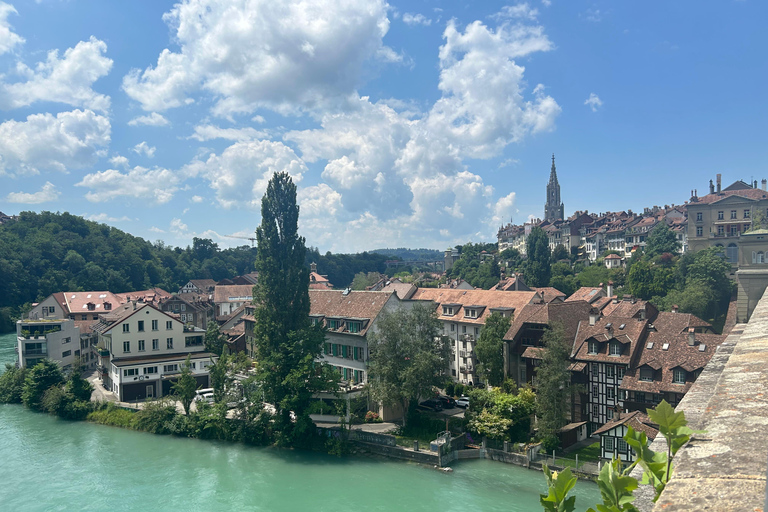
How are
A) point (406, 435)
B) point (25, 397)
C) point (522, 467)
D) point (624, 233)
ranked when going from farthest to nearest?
point (624, 233) → point (25, 397) → point (406, 435) → point (522, 467)

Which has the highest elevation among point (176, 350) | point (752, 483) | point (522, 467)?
point (752, 483)

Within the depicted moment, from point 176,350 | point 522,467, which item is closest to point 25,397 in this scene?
point 176,350

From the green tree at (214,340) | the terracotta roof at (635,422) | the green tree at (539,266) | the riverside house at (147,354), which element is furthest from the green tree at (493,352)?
the green tree at (539,266)

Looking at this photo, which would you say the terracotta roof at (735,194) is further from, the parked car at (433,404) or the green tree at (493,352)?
the parked car at (433,404)

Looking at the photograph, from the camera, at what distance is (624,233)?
296ft

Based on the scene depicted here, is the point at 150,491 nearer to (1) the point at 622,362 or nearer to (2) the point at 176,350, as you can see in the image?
(2) the point at 176,350

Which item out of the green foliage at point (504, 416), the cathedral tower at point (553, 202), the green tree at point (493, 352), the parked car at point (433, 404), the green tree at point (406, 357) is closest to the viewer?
the green foliage at point (504, 416)

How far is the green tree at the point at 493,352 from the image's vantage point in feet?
115

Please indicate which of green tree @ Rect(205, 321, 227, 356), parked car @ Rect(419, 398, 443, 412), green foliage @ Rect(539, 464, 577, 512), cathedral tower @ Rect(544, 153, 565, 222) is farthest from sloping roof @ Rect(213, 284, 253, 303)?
cathedral tower @ Rect(544, 153, 565, 222)

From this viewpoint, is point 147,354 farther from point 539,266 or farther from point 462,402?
point 539,266

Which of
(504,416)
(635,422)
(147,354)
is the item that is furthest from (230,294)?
(635,422)

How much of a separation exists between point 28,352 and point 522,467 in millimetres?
43136

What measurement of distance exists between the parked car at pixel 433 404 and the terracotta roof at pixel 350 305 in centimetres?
670

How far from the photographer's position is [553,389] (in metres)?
29.2
